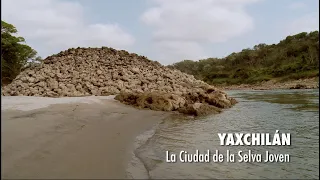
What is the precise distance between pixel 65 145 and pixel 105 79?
11.1 meters

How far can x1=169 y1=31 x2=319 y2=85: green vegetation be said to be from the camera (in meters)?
52.2

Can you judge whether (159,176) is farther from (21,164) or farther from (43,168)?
Answer: (21,164)

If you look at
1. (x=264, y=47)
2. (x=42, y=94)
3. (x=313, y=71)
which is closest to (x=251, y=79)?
(x=313, y=71)

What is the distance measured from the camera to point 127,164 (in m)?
4.36

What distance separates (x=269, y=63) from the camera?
69.4 m

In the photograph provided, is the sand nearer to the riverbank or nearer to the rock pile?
the rock pile

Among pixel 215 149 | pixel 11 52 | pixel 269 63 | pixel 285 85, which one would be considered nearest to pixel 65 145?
pixel 215 149

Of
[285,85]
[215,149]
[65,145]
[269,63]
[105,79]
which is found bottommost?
[215,149]

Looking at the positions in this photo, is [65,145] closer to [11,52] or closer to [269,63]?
[11,52]

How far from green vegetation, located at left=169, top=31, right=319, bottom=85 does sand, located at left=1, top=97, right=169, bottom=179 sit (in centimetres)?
4269

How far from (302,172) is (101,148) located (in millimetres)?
2986

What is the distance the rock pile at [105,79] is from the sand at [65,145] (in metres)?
5.38

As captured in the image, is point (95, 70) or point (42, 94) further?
point (95, 70)

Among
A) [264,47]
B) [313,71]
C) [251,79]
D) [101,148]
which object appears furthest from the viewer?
[264,47]
